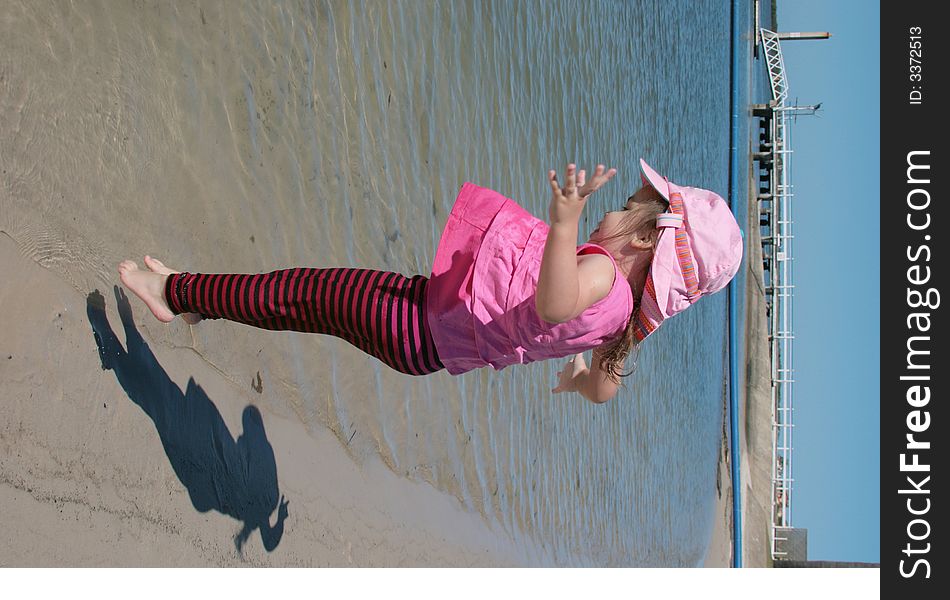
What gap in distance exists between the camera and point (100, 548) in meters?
2.04

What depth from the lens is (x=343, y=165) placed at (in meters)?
3.37

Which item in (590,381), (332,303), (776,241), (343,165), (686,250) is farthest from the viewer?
(776,241)

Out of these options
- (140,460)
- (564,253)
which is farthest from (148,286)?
(564,253)

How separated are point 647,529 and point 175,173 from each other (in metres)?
5.78

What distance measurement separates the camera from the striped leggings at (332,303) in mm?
2160

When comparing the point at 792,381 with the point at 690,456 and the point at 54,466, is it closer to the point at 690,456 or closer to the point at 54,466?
the point at 690,456

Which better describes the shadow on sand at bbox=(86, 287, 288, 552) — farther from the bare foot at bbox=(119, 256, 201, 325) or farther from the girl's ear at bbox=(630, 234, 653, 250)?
the girl's ear at bbox=(630, 234, 653, 250)

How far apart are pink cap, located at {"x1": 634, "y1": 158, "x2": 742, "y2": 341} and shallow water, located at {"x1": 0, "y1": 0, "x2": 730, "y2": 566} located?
4.32ft

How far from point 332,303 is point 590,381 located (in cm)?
74

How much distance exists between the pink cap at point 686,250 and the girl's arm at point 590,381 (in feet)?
1.03

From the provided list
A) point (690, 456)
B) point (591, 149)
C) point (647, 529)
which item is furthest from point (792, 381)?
point (591, 149)

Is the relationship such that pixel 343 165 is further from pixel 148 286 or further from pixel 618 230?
pixel 618 230
